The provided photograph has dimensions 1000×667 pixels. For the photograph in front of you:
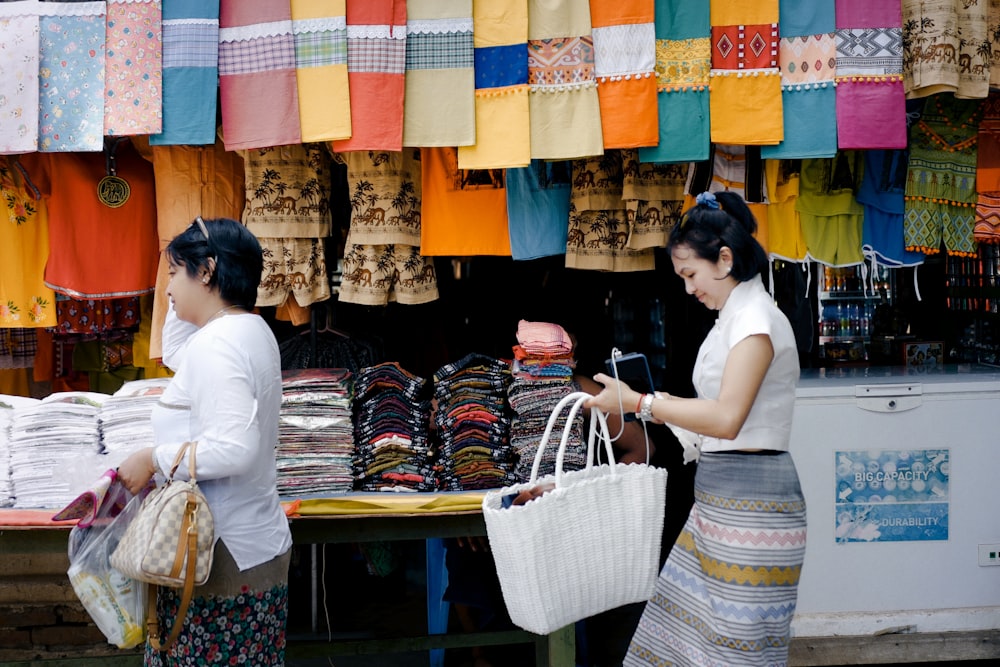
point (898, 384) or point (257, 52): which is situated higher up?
point (257, 52)

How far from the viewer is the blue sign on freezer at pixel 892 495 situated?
4.45 m

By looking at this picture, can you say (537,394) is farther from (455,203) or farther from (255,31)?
(255,31)

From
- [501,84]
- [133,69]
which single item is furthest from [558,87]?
[133,69]

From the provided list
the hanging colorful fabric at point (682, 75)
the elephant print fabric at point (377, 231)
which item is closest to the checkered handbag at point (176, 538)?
the elephant print fabric at point (377, 231)

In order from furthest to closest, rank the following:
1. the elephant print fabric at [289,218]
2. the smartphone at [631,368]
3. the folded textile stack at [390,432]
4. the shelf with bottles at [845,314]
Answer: the shelf with bottles at [845,314]
the elephant print fabric at [289,218]
the folded textile stack at [390,432]
the smartphone at [631,368]

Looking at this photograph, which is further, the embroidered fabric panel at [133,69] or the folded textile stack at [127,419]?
the embroidered fabric panel at [133,69]

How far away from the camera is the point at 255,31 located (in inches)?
152

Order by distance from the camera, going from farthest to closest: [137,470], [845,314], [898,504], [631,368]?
[845,314]
[898,504]
[631,368]
[137,470]

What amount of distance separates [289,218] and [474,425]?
1.22m

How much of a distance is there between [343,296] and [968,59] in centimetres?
282

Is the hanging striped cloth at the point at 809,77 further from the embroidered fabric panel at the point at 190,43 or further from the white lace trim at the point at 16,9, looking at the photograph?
the white lace trim at the point at 16,9

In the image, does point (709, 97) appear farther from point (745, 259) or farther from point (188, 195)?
point (188, 195)

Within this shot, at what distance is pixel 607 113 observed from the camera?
12.8 ft

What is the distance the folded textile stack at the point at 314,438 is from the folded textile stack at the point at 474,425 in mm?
398
